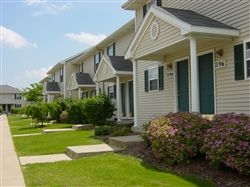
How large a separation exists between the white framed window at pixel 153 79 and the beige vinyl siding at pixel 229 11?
3.96m

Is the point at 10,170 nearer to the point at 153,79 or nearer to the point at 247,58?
the point at 247,58

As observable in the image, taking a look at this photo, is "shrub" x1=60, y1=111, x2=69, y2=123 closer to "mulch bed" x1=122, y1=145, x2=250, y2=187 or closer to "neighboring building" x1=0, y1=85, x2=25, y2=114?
"mulch bed" x1=122, y1=145, x2=250, y2=187

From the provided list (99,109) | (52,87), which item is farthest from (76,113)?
(52,87)

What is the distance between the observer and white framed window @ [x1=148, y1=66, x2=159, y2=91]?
16694 mm

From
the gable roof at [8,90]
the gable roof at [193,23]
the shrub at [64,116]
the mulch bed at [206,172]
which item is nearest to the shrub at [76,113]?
the shrub at [64,116]

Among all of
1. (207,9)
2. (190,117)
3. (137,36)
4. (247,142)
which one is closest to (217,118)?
(190,117)

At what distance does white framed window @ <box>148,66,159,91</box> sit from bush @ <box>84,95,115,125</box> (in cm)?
472

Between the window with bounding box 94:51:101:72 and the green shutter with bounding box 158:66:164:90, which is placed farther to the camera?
the window with bounding box 94:51:101:72

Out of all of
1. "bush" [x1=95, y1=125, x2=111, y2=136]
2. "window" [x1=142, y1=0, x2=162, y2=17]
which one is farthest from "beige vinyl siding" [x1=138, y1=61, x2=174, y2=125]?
"window" [x1=142, y1=0, x2=162, y2=17]

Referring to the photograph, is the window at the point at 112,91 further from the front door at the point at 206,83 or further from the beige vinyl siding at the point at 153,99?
the front door at the point at 206,83

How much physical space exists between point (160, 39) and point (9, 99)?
95391 millimetres

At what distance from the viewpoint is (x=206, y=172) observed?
794 cm

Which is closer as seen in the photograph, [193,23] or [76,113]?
[193,23]

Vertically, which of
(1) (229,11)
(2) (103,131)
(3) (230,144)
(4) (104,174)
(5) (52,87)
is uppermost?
(1) (229,11)
